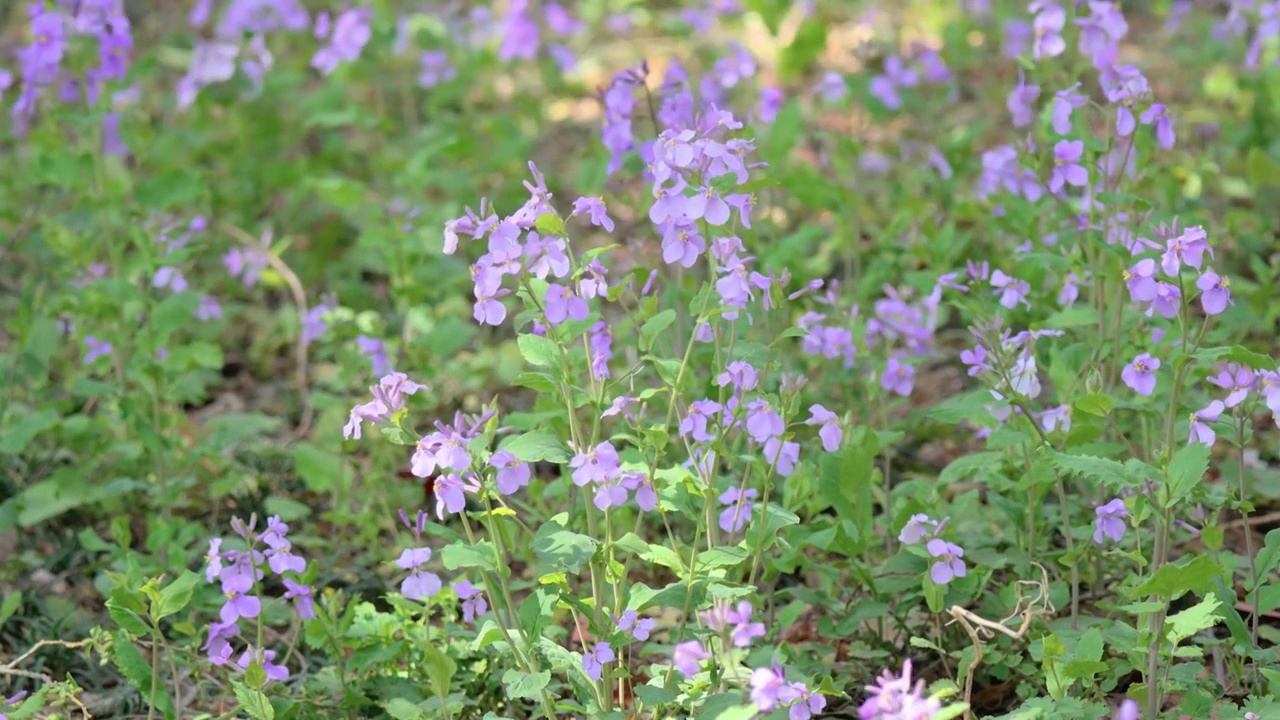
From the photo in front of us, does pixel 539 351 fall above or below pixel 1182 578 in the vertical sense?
above

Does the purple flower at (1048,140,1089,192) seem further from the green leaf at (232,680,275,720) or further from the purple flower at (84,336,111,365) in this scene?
the purple flower at (84,336,111,365)

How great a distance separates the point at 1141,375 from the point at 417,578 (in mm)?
1156

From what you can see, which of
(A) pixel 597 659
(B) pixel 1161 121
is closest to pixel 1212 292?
(B) pixel 1161 121

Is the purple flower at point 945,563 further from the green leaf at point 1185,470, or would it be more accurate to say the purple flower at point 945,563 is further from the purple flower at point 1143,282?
the purple flower at point 1143,282

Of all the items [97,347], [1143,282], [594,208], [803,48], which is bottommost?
[803,48]

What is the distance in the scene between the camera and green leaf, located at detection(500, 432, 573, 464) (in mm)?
1916

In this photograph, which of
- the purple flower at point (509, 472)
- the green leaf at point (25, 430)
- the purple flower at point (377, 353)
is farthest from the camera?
the purple flower at point (377, 353)

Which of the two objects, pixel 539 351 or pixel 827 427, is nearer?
pixel 539 351

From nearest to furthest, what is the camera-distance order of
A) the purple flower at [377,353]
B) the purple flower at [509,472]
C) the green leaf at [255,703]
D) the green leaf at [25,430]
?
the purple flower at [509,472] → the green leaf at [255,703] → the green leaf at [25,430] → the purple flower at [377,353]

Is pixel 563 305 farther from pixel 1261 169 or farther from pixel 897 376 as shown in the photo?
pixel 1261 169

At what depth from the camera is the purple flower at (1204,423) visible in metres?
2.09

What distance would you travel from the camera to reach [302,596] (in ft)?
7.55

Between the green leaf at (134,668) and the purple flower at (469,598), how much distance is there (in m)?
0.47

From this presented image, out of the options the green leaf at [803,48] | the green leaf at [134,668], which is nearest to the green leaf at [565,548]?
the green leaf at [134,668]
